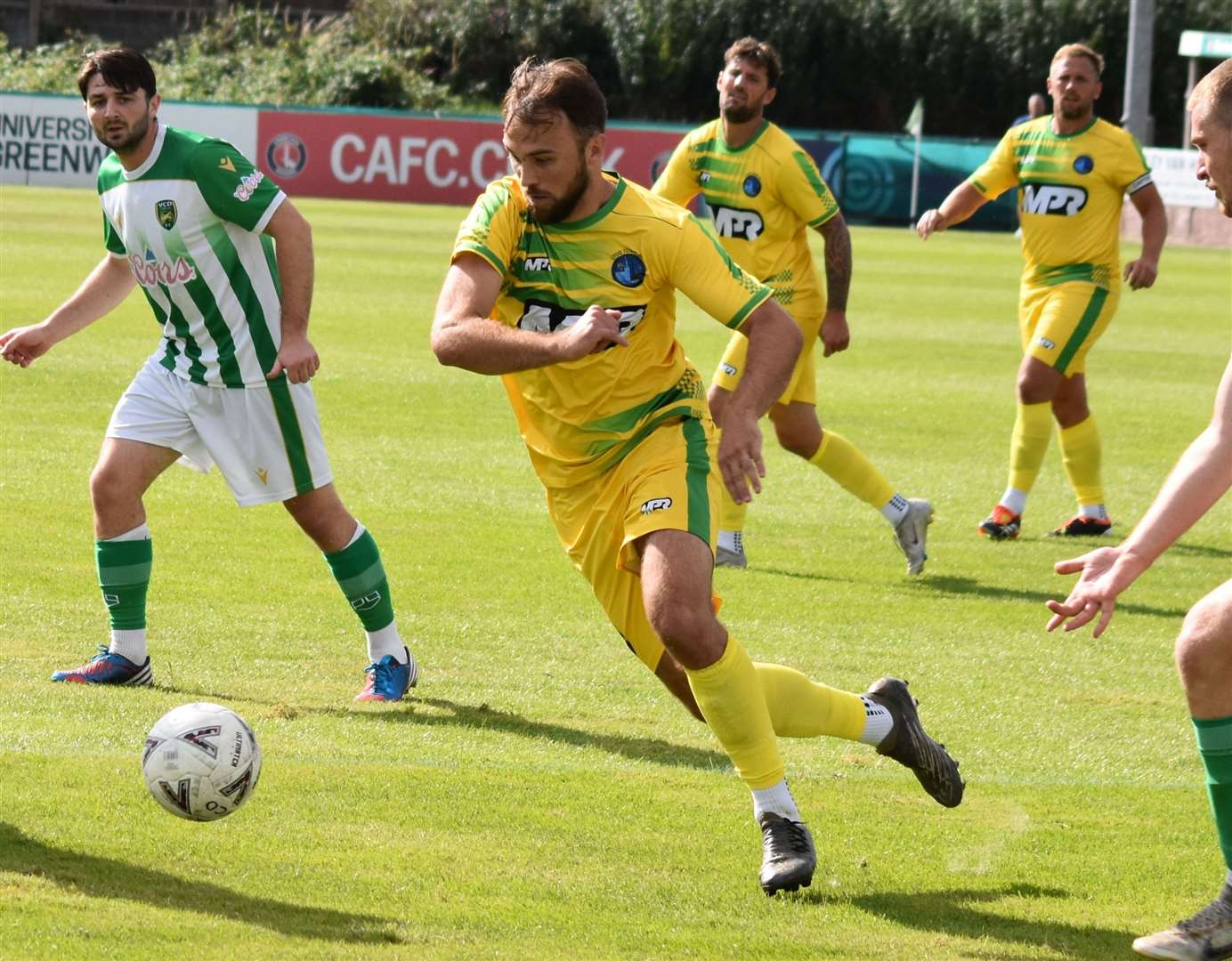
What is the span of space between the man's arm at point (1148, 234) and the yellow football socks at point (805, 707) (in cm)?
570

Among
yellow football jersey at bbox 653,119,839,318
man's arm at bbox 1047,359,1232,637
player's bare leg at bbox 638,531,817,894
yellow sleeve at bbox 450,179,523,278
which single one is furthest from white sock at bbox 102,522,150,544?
yellow football jersey at bbox 653,119,839,318

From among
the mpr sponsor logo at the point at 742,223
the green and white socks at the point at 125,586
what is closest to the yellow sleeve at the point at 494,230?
the green and white socks at the point at 125,586

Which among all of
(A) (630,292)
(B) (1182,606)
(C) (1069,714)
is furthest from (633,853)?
(B) (1182,606)

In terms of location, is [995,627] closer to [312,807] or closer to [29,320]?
[312,807]

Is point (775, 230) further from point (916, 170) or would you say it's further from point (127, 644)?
point (916, 170)

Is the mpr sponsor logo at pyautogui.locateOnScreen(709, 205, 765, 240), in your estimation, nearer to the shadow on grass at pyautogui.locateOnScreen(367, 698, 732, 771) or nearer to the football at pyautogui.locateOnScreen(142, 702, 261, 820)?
the shadow on grass at pyautogui.locateOnScreen(367, 698, 732, 771)

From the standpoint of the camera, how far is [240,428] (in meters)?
6.50

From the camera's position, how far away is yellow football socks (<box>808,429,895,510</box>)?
945cm

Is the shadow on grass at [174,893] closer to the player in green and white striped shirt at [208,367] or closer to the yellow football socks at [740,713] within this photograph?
the yellow football socks at [740,713]

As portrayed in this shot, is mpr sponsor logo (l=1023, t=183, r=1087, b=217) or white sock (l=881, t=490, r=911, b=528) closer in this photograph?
white sock (l=881, t=490, r=911, b=528)

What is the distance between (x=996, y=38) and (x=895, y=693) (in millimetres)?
47270

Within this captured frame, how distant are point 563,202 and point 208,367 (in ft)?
6.32

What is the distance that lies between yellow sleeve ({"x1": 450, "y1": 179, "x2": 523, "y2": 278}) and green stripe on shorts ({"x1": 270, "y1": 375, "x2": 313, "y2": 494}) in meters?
1.58

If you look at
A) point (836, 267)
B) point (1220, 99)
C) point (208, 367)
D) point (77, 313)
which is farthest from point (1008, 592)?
point (1220, 99)
